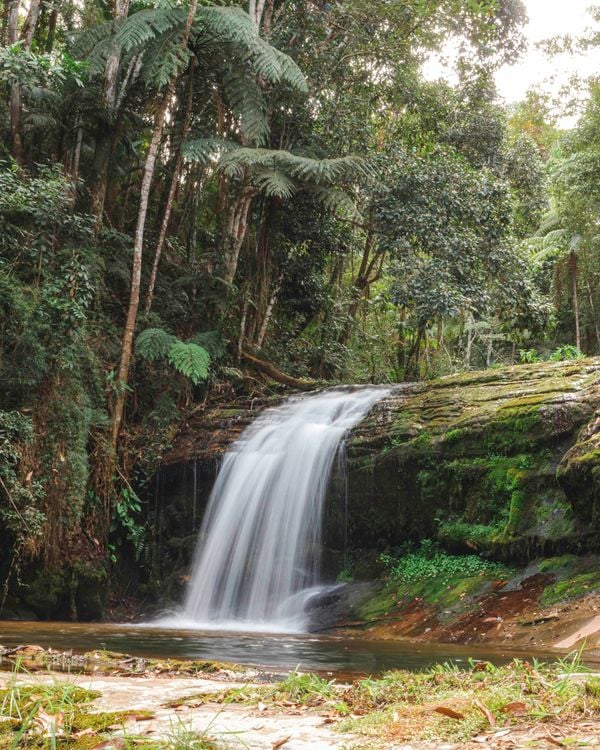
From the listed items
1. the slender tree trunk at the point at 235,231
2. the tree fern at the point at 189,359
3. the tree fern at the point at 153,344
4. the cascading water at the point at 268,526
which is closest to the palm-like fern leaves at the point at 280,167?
the slender tree trunk at the point at 235,231

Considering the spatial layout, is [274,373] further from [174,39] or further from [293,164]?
[174,39]

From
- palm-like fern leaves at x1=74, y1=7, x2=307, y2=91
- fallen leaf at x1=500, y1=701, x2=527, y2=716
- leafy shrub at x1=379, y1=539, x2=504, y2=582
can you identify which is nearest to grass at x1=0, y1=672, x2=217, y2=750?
fallen leaf at x1=500, y1=701, x2=527, y2=716

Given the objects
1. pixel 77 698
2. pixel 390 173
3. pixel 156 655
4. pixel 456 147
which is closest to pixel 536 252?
pixel 456 147

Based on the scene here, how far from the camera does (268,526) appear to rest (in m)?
10.3

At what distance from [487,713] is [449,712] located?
0.41ft

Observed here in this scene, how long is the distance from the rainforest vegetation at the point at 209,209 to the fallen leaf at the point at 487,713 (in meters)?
7.62

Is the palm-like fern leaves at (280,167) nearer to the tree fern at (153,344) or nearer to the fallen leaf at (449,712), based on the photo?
the tree fern at (153,344)

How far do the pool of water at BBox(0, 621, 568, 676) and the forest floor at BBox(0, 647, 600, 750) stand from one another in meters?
1.81

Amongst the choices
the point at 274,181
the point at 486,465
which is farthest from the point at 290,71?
the point at 486,465

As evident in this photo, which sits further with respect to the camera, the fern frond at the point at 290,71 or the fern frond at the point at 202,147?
the fern frond at the point at 290,71

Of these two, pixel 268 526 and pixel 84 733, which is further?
pixel 268 526

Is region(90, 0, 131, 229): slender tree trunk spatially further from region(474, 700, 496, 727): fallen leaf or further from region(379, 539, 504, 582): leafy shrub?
region(474, 700, 496, 727): fallen leaf

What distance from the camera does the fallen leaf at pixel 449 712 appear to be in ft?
7.29

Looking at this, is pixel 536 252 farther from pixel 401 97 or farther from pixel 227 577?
pixel 227 577
